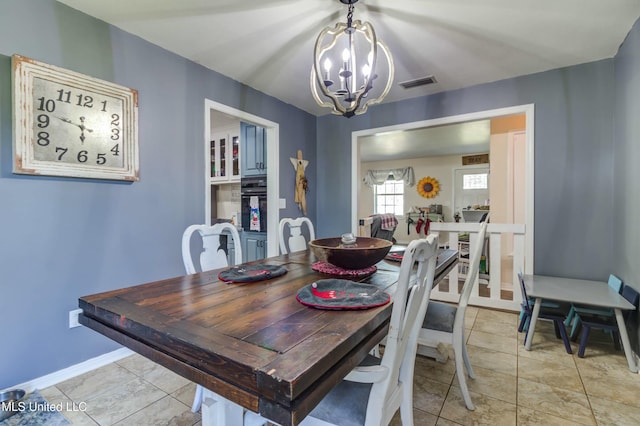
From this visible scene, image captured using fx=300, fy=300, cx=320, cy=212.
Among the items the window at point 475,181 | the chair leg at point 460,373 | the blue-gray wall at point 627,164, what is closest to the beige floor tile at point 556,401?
the chair leg at point 460,373

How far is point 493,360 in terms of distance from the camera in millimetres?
2170

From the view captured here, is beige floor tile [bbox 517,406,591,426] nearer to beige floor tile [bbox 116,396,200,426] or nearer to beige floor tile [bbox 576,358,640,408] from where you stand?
beige floor tile [bbox 576,358,640,408]

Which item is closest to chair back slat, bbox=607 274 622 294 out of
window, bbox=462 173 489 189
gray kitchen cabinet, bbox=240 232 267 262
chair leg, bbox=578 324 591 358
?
chair leg, bbox=578 324 591 358

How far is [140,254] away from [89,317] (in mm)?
1284

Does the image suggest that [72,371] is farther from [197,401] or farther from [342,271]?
[342,271]

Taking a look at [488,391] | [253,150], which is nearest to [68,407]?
[488,391]

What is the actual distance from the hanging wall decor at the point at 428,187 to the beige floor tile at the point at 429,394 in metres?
6.98

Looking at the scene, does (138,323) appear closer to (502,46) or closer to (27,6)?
(27,6)

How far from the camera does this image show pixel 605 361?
2.14 meters

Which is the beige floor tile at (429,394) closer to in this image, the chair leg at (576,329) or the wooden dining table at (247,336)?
the wooden dining table at (247,336)

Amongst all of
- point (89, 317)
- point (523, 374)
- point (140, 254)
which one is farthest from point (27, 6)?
point (523, 374)

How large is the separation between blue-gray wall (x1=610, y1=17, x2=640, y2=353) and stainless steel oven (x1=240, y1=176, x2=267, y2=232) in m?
3.39

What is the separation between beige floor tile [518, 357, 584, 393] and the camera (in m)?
1.86

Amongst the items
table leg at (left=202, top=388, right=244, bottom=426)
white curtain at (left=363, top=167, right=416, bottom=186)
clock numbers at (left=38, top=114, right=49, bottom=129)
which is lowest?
table leg at (left=202, top=388, right=244, bottom=426)
